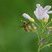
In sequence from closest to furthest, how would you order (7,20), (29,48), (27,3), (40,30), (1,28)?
(40,30)
(29,48)
(1,28)
(7,20)
(27,3)

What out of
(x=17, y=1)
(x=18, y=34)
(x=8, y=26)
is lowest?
(x=18, y=34)

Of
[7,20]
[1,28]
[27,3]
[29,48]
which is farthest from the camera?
[27,3]

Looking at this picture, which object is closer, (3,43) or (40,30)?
(40,30)

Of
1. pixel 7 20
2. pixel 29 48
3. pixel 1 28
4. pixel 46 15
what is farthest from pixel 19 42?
pixel 46 15

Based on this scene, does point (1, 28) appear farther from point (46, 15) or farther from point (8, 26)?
point (46, 15)

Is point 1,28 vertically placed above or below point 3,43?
above

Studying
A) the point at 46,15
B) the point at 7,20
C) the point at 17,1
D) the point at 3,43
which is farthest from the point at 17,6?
the point at 46,15
